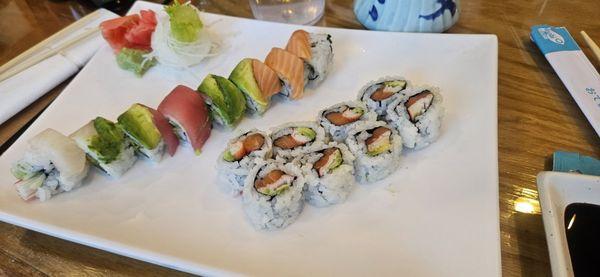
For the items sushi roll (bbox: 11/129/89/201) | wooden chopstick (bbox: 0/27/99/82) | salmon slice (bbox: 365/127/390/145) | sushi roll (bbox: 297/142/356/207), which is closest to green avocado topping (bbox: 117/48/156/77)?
wooden chopstick (bbox: 0/27/99/82)

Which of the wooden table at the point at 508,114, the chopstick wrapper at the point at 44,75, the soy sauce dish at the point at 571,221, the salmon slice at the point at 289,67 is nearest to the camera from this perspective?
the soy sauce dish at the point at 571,221

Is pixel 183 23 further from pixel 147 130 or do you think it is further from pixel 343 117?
pixel 343 117

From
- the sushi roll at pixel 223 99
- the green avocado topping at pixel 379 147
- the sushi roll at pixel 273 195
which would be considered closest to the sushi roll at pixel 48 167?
the sushi roll at pixel 223 99

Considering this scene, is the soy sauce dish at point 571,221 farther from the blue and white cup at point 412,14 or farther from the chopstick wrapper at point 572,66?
the blue and white cup at point 412,14

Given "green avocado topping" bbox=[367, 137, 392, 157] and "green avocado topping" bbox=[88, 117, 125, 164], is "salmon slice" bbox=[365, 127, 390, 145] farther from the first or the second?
"green avocado topping" bbox=[88, 117, 125, 164]

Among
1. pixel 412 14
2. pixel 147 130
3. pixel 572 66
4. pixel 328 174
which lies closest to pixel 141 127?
pixel 147 130
